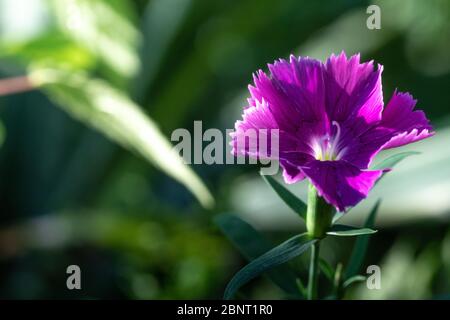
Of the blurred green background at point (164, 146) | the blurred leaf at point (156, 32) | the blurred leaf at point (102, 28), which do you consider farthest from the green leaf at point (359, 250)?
the blurred leaf at point (156, 32)

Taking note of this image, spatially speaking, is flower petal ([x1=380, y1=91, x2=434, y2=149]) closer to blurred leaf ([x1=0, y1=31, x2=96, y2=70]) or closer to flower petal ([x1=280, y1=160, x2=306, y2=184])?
flower petal ([x1=280, y1=160, x2=306, y2=184])

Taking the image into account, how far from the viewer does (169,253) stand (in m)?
0.88

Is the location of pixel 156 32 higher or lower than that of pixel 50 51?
higher

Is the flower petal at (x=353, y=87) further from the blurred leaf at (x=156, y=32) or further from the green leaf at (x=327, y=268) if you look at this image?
the blurred leaf at (x=156, y=32)

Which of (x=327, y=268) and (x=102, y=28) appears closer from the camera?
(x=327, y=268)

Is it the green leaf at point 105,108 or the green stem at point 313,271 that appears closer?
the green stem at point 313,271

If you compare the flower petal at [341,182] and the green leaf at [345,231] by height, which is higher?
the flower petal at [341,182]

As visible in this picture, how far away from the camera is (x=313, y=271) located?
320 millimetres

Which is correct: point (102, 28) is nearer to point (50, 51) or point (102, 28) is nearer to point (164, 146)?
point (50, 51)

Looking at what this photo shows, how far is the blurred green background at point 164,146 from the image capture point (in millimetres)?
615

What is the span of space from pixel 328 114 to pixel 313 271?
7 cm

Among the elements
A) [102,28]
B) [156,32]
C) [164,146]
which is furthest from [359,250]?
[156,32]

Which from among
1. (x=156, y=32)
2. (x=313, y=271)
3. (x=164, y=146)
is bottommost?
(x=313, y=271)

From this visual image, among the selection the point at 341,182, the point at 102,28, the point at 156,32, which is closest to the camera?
the point at 341,182
